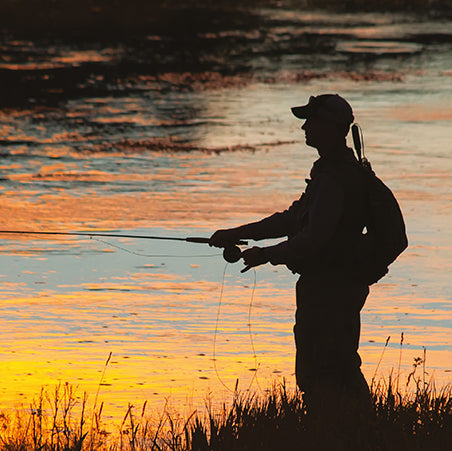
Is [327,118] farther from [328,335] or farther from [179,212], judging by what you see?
[179,212]

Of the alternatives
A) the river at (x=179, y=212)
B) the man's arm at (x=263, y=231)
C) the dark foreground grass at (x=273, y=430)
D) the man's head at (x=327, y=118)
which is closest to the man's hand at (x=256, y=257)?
the man's arm at (x=263, y=231)

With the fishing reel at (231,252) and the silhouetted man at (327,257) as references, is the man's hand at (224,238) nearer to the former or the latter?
the fishing reel at (231,252)

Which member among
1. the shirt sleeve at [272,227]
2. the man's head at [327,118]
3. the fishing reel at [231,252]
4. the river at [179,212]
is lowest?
the fishing reel at [231,252]

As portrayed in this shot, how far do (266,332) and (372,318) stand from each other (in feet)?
2.61

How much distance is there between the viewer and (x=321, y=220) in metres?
5.97

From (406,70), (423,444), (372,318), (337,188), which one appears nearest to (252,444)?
(423,444)

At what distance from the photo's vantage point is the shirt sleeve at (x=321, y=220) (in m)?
5.96

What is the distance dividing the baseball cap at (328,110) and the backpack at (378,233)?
0.67 feet

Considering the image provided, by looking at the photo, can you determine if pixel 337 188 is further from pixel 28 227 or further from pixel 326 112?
pixel 28 227

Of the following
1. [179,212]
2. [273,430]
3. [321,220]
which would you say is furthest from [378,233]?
[179,212]

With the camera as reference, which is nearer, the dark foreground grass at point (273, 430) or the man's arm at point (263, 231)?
the dark foreground grass at point (273, 430)

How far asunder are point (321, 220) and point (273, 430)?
91 centimetres

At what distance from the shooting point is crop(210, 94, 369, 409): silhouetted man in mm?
5988

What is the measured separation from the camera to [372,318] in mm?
9344
